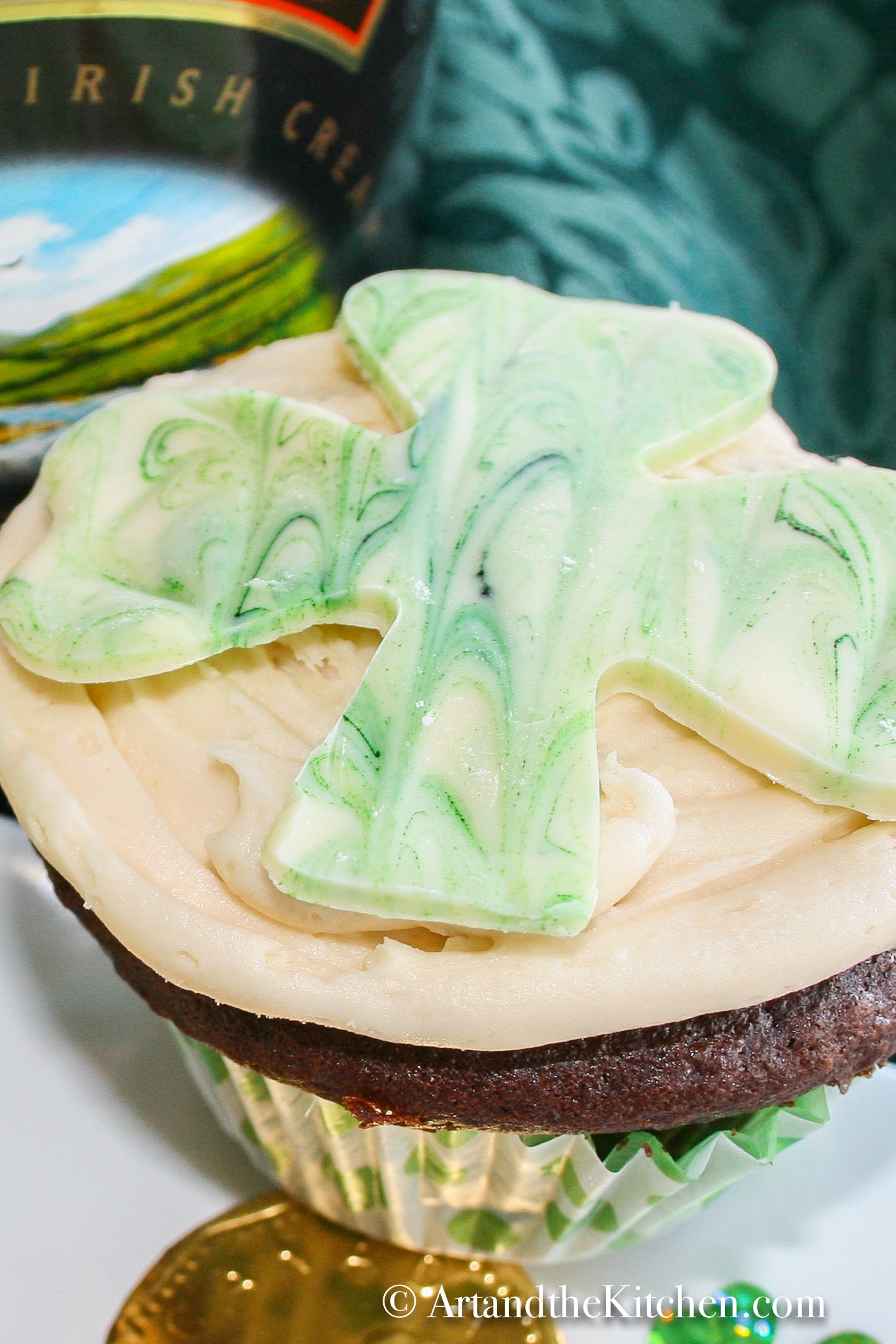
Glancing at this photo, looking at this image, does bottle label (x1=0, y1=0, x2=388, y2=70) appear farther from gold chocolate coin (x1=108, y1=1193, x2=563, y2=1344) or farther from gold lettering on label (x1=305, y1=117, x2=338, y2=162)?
gold chocolate coin (x1=108, y1=1193, x2=563, y2=1344)

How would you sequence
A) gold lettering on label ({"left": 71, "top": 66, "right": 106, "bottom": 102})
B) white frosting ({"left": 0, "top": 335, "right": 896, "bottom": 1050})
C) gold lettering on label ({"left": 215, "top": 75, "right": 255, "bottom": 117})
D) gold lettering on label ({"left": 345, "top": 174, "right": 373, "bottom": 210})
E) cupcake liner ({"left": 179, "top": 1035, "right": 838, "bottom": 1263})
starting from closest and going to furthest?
white frosting ({"left": 0, "top": 335, "right": 896, "bottom": 1050})
cupcake liner ({"left": 179, "top": 1035, "right": 838, "bottom": 1263})
gold lettering on label ({"left": 71, "top": 66, "right": 106, "bottom": 102})
gold lettering on label ({"left": 215, "top": 75, "right": 255, "bottom": 117})
gold lettering on label ({"left": 345, "top": 174, "right": 373, "bottom": 210})

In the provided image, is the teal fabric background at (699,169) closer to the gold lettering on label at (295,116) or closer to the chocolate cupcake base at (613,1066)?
the gold lettering on label at (295,116)

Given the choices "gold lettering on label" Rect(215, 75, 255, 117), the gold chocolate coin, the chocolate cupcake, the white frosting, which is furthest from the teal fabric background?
the gold chocolate coin

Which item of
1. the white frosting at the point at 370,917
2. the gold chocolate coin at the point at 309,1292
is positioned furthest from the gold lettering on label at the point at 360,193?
the gold chocolate coin at the point at 309,1292

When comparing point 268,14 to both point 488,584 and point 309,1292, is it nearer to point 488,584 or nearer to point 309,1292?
point 488,584

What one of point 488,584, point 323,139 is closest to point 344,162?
point 323,139

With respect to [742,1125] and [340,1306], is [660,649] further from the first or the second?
[340,1306]

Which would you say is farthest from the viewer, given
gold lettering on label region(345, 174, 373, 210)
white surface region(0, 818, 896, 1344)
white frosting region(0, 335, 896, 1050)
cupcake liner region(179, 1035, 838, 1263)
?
gold lettering on label region(345, 174, 373, 210)
